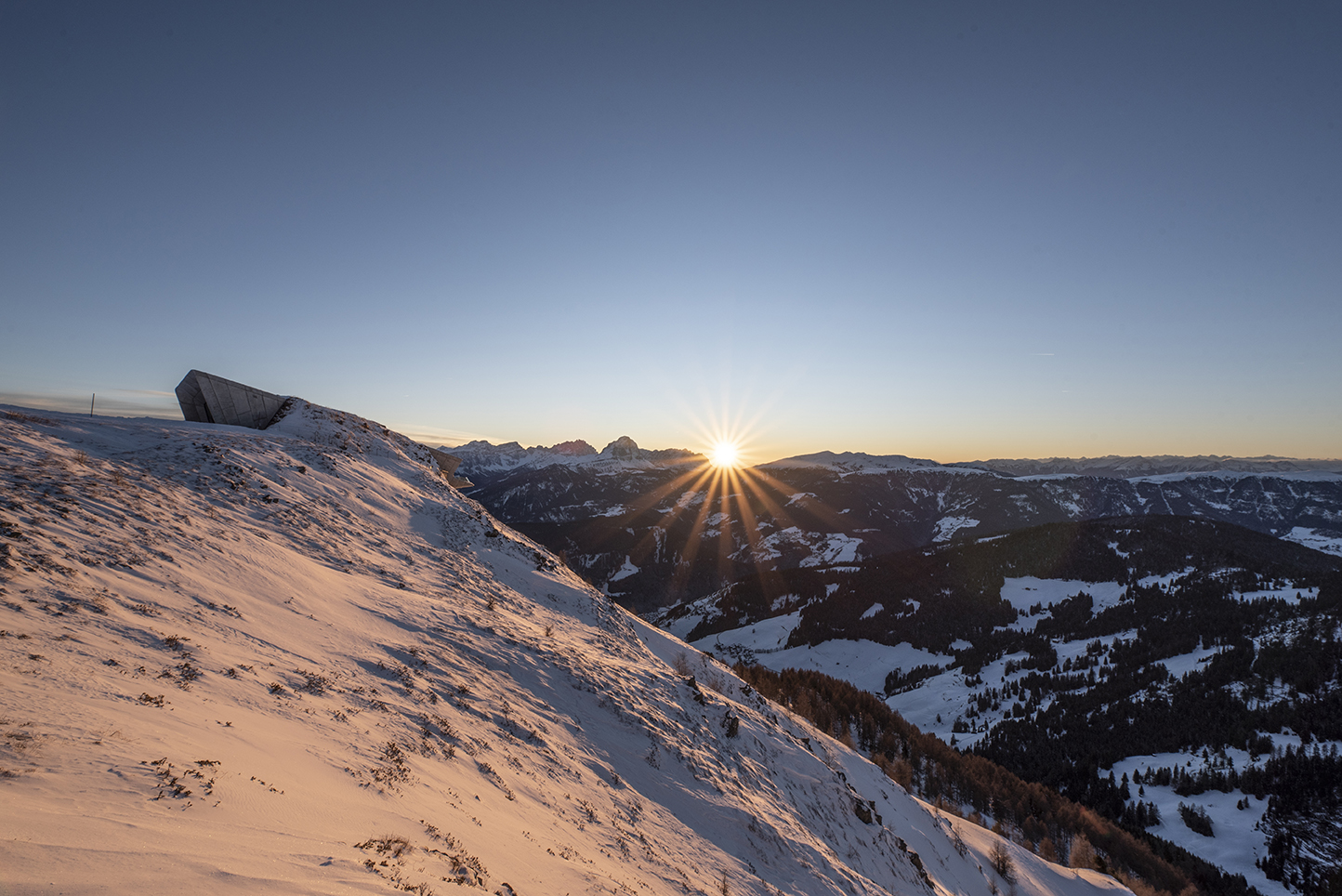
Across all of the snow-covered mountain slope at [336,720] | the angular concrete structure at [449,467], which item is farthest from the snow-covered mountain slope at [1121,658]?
the angular concrete structure at [449,467]

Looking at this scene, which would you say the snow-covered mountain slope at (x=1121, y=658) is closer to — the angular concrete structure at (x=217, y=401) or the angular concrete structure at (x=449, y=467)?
the angular concrete structure at (x=449, y=467)

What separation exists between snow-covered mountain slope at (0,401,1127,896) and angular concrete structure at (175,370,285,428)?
4.94m

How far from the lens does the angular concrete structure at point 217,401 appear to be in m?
25.9

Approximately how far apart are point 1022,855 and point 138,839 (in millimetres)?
37565

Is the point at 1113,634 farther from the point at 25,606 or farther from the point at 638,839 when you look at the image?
the point at 25,606

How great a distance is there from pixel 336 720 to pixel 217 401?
85.0ft

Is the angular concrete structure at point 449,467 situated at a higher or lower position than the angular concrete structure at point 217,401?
lower

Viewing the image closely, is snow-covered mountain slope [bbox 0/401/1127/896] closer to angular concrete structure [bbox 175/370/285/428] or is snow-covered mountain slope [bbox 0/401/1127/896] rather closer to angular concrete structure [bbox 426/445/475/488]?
angular concrete structure [bbox 175/370/285/428]

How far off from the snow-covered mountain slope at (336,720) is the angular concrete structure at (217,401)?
494 cm

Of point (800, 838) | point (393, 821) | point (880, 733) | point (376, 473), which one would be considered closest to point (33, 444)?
point (376, 473)

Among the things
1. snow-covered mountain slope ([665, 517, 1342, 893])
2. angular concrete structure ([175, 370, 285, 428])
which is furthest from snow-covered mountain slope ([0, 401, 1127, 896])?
snow-covered mountain slope ([665, 517, 1342, 893])

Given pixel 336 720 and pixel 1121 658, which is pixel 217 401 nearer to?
pixel 336 720

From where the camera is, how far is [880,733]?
52906mm

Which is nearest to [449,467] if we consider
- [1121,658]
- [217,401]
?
[217,401]
